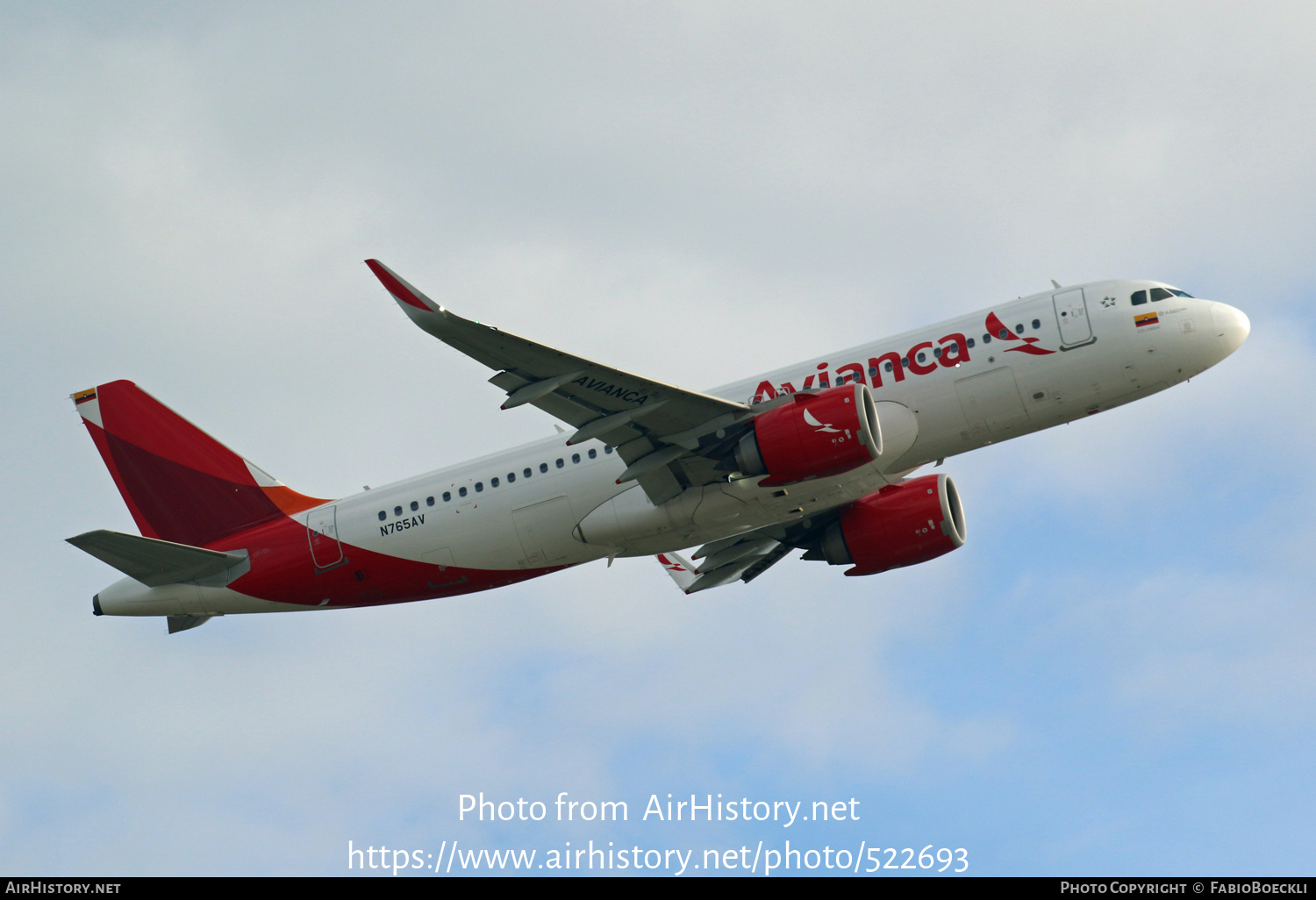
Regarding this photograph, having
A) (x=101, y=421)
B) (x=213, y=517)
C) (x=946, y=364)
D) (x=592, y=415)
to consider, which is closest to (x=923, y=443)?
(x=946, y=364)

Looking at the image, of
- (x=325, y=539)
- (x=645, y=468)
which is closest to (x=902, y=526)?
(x=645, y=468)

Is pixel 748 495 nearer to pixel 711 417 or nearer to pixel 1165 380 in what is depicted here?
pixel 711 417

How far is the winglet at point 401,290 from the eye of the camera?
1089 inches

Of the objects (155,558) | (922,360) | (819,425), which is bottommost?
(155,558)

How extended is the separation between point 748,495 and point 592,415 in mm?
4860

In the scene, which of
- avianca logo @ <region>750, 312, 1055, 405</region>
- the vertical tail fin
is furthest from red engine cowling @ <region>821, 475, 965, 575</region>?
the vertical tail fin

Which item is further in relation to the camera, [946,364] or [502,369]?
[946,364]

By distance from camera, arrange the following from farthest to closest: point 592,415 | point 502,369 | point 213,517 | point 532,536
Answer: point 213,517, point 532,536, point 592,415, point 502,369

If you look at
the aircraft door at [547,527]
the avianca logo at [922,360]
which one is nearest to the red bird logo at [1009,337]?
the avianca logo at [922,360]

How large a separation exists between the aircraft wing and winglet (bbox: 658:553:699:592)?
9683 mm

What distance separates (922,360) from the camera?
33781 mm

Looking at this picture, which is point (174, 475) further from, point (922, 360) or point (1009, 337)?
point (1009, 337)

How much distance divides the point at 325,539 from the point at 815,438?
1562cm

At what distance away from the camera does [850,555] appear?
39531 millimetres
